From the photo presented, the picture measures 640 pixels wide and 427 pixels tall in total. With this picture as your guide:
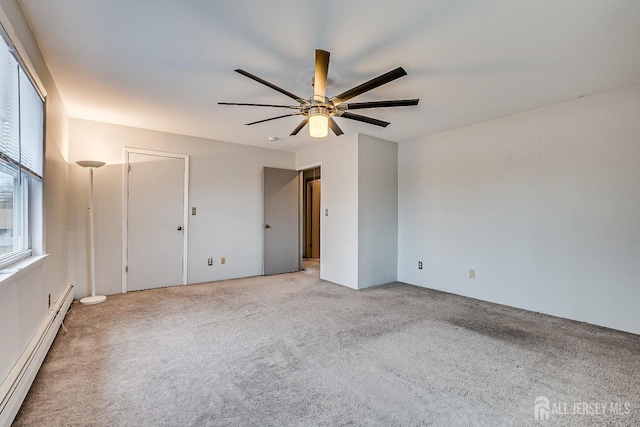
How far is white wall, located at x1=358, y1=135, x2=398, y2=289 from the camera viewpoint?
180 inches

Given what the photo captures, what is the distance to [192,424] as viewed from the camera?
5.32 feet

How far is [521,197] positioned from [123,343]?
4544mm

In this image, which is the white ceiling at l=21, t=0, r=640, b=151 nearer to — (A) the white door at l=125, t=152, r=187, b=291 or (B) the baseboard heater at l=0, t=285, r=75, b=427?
(A) the white door at l=125, t=152, r=187, b=291

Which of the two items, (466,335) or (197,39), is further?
(466,335)

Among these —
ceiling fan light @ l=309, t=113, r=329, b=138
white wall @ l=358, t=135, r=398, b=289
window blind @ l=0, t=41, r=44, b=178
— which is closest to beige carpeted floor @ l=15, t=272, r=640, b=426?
white wall @ l=358, t=135, r=398, b=289

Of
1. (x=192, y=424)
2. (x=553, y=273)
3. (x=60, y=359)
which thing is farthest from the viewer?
(x=553, y=273)

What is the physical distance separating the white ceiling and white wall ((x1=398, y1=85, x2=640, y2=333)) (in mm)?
399

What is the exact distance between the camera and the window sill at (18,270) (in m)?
1.58

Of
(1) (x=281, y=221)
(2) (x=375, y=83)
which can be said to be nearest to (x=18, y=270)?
(2) (x=375, y=83)

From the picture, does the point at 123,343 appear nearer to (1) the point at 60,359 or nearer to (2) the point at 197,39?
(1) the point at 60,359

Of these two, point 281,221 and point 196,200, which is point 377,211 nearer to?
point 281,221

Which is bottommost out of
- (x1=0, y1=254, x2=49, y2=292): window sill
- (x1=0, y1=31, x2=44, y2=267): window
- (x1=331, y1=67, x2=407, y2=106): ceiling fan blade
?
(x1=0, y1=254, x2=49, y2=292): window sill

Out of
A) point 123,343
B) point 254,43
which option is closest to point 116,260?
point 123,343

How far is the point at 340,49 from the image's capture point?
2.24 m
